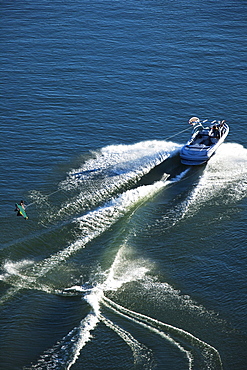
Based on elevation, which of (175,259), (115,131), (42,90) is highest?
(42,90)

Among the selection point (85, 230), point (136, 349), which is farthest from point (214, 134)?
point (136, 349)

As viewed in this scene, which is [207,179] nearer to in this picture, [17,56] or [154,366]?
[154,366]

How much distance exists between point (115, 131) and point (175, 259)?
887 inches

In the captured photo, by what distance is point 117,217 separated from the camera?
4106 cm

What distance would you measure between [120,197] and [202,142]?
46.2 ft

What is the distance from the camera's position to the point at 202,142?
53.4m

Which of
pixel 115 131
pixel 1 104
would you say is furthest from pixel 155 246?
pixel 1 104

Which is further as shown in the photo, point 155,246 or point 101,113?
point 101,113

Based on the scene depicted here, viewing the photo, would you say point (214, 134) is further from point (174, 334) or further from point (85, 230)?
point (174, 334)

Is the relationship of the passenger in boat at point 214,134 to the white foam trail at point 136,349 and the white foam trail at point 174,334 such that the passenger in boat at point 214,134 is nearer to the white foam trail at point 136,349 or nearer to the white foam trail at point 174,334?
the white foam trail at point 174,334

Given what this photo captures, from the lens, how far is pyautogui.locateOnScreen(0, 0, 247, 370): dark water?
29.9 meters

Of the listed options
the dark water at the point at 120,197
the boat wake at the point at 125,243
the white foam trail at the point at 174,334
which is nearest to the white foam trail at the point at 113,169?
the boat wake at the point at 125,243

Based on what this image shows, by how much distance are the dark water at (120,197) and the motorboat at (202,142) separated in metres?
1.05

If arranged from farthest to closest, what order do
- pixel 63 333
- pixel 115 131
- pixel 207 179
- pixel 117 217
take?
pixel 115 131 → pixel 207 179 → pixel 117 217 → pixel 63 333
